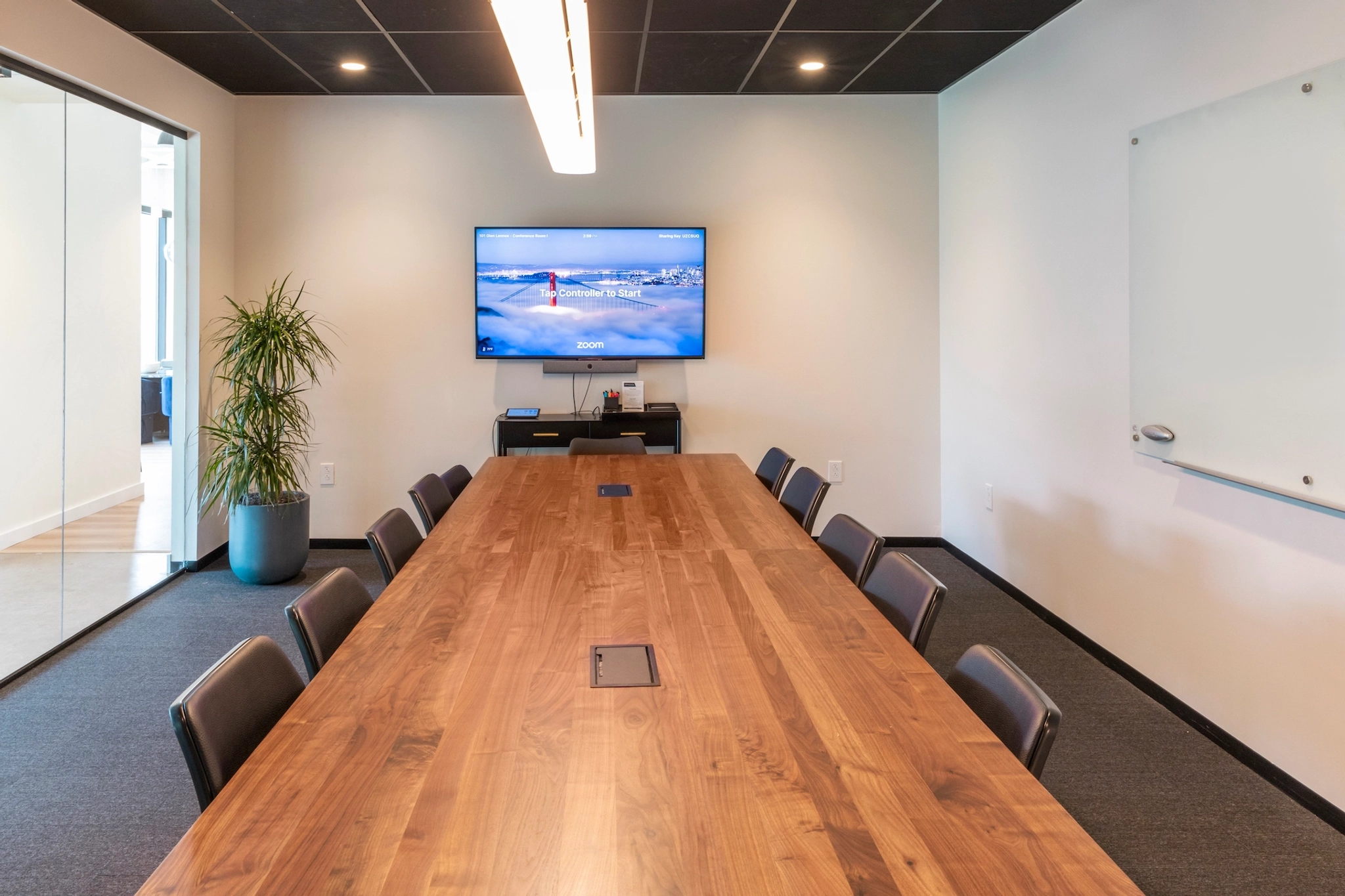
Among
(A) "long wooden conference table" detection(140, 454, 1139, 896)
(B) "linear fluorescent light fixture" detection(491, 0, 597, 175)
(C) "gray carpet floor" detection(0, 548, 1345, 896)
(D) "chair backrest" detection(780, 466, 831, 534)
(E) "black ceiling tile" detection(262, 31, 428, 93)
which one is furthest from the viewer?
(E) "black ceiling tile" detection(262, 31, 428, 93)

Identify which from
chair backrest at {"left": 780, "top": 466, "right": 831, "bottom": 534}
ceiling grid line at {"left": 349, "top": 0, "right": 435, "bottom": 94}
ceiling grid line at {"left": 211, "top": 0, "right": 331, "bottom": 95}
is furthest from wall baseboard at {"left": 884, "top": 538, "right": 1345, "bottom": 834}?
ceiling grid line at {"left": 211, "top": 0, "right": 331, "bottom": 95}

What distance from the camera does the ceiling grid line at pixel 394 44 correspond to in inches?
157

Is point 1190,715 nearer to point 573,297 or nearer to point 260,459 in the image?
point 573,297

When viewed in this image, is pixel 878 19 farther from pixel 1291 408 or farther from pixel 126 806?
pixel 126 806

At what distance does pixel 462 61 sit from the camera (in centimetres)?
478

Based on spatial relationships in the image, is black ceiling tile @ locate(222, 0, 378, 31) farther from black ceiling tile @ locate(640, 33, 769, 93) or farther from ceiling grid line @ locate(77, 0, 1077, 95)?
black ceiling tile @ locate(640, 33, 769, 93)

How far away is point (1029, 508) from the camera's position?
457 centimetres

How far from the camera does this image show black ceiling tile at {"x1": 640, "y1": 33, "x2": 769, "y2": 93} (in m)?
4.47

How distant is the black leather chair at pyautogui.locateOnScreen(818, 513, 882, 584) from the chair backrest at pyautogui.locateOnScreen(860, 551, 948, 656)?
88mm

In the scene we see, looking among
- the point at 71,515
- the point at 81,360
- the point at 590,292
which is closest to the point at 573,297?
the point at 590,292

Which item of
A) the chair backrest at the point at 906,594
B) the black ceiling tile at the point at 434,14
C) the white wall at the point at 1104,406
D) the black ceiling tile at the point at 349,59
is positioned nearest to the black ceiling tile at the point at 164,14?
the black ceiling tile at the point at 349,59

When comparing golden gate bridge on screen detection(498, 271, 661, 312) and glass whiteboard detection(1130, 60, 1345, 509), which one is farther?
golden gate bridge on screen detection(498, 271, 661, 312)

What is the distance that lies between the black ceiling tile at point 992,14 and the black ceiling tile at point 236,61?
337cm

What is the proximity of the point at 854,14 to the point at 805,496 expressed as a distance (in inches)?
90.0
